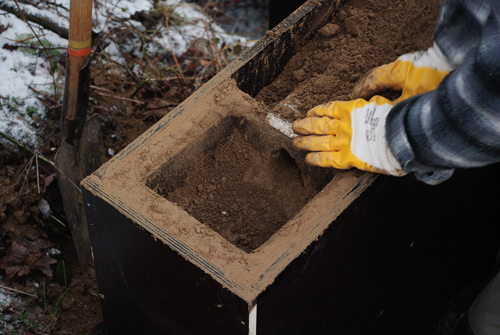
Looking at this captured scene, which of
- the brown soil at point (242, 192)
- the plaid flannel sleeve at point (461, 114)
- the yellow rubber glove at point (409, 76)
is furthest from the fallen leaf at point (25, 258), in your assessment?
the plaid flannel sleeve at point (461, 114)

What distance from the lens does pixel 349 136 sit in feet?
5.38

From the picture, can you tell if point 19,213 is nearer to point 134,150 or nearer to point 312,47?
point 134,150

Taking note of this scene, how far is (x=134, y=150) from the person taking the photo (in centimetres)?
166

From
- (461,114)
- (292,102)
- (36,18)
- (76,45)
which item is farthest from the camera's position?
(36,18)

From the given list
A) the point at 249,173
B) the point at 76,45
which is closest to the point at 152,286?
the point at 249,173

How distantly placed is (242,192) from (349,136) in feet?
1.64

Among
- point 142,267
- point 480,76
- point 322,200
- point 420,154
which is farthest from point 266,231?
point 480,76

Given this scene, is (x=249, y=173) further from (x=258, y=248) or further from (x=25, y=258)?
(x=25, y=258)

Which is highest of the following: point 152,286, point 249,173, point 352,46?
point 352,46

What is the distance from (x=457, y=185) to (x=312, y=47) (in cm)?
98

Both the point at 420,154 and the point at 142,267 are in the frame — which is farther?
the point at 142,267

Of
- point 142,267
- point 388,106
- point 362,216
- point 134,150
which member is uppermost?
point 388,106

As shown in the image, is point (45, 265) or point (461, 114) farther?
point (45, 265)

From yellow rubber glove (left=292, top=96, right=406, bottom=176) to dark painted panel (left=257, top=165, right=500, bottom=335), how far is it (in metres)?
0.12
